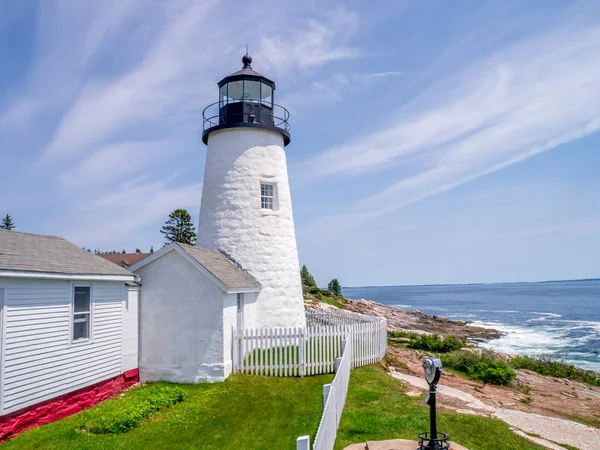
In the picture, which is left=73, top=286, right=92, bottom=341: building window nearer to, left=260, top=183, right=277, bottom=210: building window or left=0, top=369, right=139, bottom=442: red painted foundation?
left=0, top=369, right=139, bottom=442: red painted foundation

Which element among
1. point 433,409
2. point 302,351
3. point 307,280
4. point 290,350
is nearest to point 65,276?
point 290,350

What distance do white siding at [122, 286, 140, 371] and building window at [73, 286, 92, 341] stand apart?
65.2 inches

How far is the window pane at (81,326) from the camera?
452 inches

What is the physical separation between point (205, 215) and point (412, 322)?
38.7 m

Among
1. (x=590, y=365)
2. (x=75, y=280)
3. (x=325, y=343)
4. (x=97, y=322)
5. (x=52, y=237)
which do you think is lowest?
(x=590, y=365)

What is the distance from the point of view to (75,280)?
37.4 ft

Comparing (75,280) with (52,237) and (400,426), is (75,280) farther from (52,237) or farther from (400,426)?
(400,426)

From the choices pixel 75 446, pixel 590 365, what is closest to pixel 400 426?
pixel 75 446

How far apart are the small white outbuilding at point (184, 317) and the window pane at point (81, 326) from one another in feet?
8.33

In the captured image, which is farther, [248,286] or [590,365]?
[590,365]

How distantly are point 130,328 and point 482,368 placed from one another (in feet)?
39.6

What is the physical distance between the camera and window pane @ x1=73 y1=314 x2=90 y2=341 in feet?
37.6

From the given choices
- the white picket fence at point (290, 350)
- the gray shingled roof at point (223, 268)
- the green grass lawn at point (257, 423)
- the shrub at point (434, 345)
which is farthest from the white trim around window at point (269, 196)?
the shrub at point (434, 345)

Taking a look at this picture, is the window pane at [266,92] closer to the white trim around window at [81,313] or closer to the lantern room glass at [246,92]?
the lantern room glass at [246,92]
